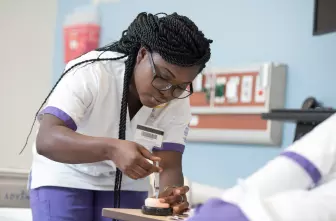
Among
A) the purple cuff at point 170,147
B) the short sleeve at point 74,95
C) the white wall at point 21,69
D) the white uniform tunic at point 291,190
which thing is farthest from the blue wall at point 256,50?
the white uniform tunic at point 291,190

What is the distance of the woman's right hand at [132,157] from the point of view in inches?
54.7

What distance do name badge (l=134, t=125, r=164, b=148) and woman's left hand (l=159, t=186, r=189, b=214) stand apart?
0.62ft

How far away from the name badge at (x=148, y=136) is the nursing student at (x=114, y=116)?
3 centimetres

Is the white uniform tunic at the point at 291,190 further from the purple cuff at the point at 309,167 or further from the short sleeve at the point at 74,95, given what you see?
the short sleeve at the point at 74,95

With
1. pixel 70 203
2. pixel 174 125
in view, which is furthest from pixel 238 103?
pixel 70 203

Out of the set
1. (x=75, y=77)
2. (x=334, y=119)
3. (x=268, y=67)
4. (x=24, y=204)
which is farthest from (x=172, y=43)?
(x=24, y=204)

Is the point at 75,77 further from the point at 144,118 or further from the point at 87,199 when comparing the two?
the point at 87,199

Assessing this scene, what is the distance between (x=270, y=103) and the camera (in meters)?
2.37

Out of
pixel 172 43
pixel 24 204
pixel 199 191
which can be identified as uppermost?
pixel 172 43

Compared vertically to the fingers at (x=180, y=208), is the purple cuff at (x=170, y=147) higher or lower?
higher

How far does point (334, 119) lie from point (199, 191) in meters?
1.85

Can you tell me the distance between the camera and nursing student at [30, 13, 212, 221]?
158cm

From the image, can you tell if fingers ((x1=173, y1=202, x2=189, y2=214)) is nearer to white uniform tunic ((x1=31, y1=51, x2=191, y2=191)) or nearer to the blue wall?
white uniform tunic ((x1=31, y1=51, x2=191, y2=191))

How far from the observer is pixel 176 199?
1644mm
